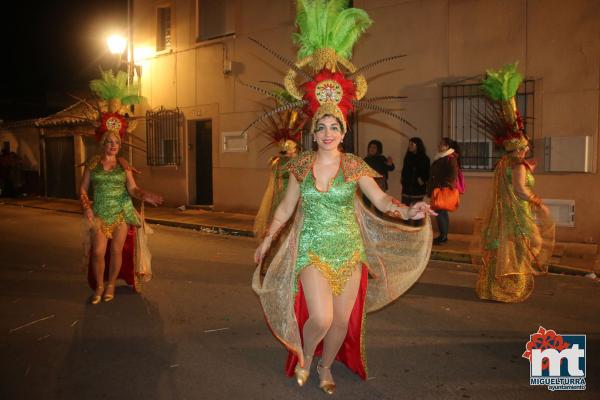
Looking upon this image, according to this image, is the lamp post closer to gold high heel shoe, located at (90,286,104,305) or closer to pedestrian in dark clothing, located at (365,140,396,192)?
pedestrian in dark clothing, located at (365,140,396,192)

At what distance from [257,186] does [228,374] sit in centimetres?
1049

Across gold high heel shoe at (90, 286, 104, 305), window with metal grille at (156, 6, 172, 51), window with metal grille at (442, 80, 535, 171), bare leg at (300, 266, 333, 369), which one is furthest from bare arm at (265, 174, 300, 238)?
window with metal grille at (156, 6, 172, 51)

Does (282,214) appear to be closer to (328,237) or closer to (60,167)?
(328,237)

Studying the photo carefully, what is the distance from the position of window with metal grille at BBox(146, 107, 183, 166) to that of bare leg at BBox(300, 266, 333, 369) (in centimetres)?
1342

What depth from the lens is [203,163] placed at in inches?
656

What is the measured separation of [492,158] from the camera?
10.6 metres

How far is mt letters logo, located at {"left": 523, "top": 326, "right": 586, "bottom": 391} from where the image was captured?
3.87 metres

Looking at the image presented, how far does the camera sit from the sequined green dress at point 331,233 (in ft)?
12.2

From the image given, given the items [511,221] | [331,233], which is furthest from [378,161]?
[331,233]

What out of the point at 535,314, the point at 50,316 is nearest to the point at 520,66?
the point at 535,314

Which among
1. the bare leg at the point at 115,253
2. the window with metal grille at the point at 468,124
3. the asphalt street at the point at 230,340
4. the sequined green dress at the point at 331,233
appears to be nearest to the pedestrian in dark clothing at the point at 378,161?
the window with metal grille at the point at 468,124

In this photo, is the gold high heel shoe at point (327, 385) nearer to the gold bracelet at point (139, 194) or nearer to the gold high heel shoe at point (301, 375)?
the gold high heel shoe at point (301, 375)

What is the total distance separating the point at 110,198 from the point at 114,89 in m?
1.45

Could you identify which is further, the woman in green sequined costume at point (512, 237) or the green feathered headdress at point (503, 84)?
the green feathered headdress at point (503, 84)
